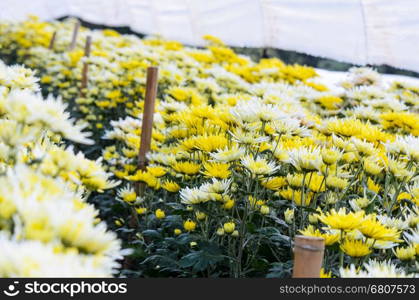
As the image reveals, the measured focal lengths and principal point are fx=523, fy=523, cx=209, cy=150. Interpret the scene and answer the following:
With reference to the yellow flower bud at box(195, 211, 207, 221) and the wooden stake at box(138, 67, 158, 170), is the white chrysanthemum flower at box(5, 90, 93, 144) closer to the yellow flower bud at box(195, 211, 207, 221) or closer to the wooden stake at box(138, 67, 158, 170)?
the yellow flower bud at box(195, 211, 207, 221)

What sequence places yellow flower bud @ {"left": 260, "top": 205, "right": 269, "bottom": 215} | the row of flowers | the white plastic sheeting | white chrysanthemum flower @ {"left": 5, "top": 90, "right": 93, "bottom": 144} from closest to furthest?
1. white chrysanthemum flower @ {"left": 5, "top": 90, "right": 93, "bottom": 144}
2. the row of flowers
3. yellow flower bud @ {"left": 260, "top": 205, "right": 269, "bottom": 215}
4. the white plastic sheeting

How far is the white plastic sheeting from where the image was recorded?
170 inches

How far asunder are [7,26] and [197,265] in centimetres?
637

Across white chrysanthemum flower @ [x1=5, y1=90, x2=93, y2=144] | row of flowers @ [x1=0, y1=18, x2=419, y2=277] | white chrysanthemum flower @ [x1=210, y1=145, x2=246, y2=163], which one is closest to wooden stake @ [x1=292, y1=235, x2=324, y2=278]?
row of flowers @ [x1=0, y1=18, x2=419, y2=277]

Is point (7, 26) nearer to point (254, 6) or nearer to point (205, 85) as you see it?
point (254, 6)

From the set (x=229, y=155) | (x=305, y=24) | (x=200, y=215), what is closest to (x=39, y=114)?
(x=229, y=155)

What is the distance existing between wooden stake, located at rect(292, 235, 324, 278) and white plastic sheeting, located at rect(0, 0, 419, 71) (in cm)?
375

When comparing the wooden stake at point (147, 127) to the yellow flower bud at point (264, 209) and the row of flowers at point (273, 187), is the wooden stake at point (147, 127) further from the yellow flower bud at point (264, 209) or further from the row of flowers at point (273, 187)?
the yellow flower bud at point (264, 209)

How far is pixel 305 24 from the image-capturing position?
5.21m

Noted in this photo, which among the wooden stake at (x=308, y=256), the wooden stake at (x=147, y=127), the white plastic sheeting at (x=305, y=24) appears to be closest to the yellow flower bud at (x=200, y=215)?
the wooden stake at (x=308, y=256)

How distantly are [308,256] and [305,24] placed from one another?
4.63 meters

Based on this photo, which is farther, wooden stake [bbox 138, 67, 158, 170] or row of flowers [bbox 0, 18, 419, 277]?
wooden stake [bbox 138, 67, 158, 170]

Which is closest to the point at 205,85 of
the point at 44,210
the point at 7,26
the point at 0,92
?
the point at 0,92

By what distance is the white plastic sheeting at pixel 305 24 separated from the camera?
14.2ft
